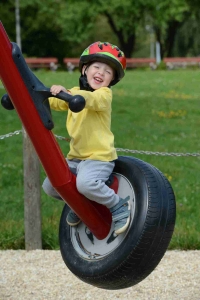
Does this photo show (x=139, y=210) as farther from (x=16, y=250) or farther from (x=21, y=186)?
(x=21, y=186)

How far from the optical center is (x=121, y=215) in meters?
3.36

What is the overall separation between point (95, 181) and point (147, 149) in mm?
6743

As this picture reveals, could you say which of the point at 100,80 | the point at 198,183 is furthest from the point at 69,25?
the point at 100,80

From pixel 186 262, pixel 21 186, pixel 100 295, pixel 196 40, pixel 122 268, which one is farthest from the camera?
pixel 196 40

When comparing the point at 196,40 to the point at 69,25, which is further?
the point at 196,40

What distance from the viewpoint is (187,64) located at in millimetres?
46438

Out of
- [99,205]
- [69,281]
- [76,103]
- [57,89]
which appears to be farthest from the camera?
[69,281]

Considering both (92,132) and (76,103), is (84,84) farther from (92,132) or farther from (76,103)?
(76,103)

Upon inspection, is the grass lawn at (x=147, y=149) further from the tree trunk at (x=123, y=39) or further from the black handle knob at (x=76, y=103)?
the tree trunk at (x=123, y=39)

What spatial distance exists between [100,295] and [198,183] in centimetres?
331

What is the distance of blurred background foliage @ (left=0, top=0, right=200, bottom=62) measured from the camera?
1858 inches

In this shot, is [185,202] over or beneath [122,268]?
beneath

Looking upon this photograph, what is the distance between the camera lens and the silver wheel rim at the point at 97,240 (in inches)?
134

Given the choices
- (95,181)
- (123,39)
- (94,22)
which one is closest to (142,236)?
(95,181)
